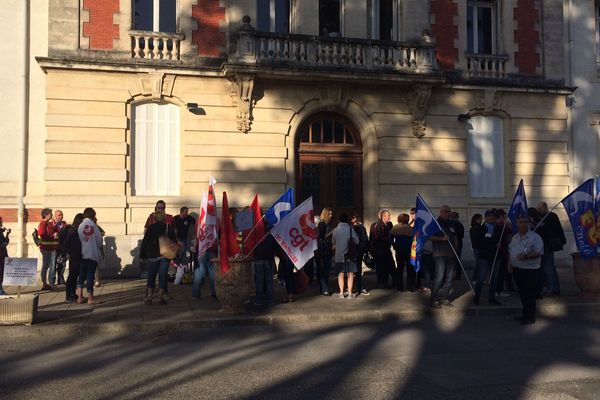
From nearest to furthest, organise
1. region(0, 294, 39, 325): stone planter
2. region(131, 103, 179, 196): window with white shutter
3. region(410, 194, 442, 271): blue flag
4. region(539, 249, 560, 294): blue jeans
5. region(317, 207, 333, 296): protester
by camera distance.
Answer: region(0, 294, 39, 325): stone planter
region(410, 194, 442, 271): blue flag
region(317, 207, 333, 296): protester
region(539, 249, 560, 294): blue jeans
region(131, 103, 179, 196): window with white shutter

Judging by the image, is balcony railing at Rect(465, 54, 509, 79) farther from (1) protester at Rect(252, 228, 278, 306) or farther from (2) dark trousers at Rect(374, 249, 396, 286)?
(1) protester at Rect(252, 228, 278, 306)

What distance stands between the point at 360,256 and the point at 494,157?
27.0 ft

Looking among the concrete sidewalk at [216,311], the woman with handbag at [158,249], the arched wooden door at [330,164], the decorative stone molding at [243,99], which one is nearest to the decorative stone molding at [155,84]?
the decorative stone molding at [243,99]

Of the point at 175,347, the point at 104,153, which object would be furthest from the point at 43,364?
the point at 104,153

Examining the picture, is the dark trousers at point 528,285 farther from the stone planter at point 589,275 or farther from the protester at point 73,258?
the protester at point 73,258

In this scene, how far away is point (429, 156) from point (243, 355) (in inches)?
445

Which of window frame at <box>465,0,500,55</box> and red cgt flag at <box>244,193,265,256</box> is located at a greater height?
window frame at <box>465,0,500,55</box>

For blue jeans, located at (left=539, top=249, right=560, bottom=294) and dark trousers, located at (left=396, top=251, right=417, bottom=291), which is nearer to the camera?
blue jeans, located at (left=539, top=249, right=560, bottom=294)

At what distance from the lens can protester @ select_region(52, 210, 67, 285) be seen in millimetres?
12980

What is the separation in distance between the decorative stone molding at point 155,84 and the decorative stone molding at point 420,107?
22.4 ft

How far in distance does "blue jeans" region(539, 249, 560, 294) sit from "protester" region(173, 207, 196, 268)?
7.88m

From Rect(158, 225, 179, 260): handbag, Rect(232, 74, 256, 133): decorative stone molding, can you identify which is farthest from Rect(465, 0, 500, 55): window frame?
Rect(158, 225, 179, 260): handbag

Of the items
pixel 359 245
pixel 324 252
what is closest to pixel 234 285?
pixel 324 252

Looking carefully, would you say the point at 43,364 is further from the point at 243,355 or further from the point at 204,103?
the point at 204,103
